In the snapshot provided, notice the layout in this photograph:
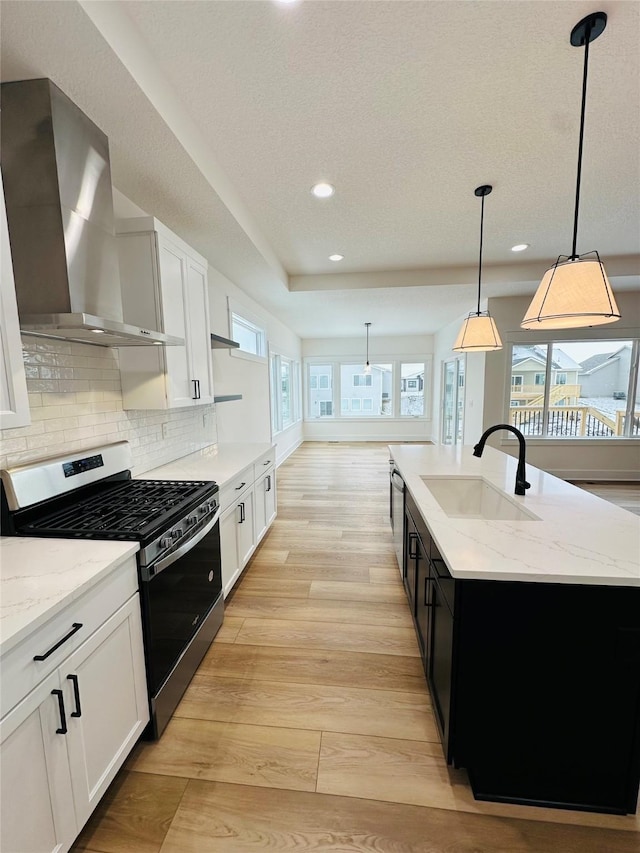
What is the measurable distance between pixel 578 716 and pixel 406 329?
773 centimetres

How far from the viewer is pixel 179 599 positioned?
1706mm

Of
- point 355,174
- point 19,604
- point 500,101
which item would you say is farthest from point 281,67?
point 19,604

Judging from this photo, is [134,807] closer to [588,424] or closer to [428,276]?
[428,276]

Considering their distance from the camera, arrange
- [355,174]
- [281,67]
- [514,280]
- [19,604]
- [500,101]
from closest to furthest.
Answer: [19,604]
[281,67]
[500,101]
[355,174]
[514,280]

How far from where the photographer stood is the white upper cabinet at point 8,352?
1.17 m

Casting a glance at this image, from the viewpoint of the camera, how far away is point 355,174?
2.46m

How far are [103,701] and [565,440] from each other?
648cm

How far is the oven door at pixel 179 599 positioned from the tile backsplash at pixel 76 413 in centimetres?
78

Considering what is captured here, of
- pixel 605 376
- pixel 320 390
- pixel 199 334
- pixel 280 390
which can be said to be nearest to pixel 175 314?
pixel 199 334

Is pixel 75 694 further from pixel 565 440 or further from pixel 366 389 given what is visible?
pixel 366 389

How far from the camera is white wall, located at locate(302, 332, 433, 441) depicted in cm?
905

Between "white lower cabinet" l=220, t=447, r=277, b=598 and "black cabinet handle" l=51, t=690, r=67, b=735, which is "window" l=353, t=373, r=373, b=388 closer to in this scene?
"white lower cabinet" l=220, t=447, r=277, b=598

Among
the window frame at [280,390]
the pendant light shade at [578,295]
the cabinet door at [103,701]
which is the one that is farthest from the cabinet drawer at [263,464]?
the window frame at [280,390]

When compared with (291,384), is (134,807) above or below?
below
